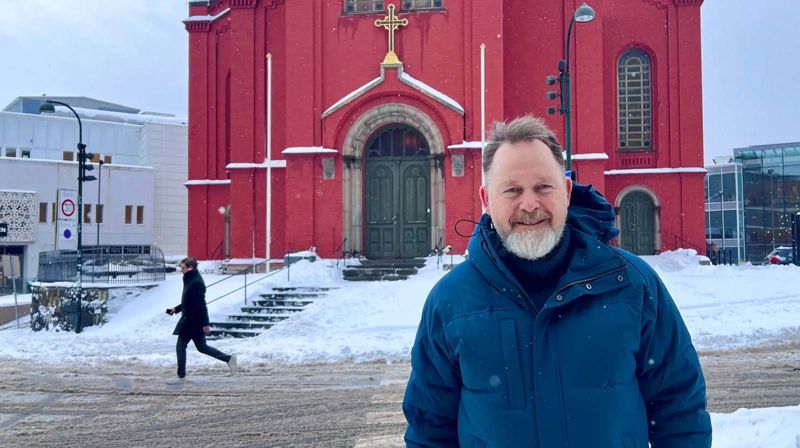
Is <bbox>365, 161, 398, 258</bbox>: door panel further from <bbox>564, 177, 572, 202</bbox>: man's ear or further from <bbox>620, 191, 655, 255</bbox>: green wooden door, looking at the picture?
<bbox>564, 177, 572, 202</bbox>: man's ear

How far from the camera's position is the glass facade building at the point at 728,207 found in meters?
64.3

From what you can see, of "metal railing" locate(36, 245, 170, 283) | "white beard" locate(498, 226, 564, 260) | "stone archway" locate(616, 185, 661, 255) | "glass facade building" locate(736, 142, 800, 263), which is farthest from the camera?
"glass facade building" locate(736, 142, 800, 263)

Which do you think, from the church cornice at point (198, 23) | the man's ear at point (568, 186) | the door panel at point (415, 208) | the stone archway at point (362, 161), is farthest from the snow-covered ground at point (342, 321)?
the church cornice at point (198, 23)

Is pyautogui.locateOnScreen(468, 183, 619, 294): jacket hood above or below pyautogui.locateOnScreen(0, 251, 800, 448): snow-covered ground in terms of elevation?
above

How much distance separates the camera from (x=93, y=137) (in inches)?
2436

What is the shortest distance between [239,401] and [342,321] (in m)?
6.97

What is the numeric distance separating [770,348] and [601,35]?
45.2 ft

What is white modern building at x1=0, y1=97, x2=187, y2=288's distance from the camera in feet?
158

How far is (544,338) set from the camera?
254 cm

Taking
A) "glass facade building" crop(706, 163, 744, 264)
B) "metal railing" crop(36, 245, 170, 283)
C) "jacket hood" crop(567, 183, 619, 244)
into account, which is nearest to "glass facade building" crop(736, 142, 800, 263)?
"glass facade building" crop(706, 163, 744, 264)

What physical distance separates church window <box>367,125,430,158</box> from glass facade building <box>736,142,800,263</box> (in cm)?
5056

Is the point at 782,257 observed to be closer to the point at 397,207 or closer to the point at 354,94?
the point at 397,207

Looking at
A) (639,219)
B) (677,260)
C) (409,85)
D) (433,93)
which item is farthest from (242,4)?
(677,260)

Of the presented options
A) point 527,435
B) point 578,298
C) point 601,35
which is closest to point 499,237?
point 578,298
